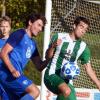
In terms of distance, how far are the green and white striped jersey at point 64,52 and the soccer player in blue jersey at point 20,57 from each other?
17.1 inches

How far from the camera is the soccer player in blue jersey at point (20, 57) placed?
8570mm

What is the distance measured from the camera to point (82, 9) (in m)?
12.7

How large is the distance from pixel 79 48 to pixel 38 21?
894mm

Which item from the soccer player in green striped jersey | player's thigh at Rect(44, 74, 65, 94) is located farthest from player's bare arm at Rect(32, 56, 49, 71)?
player's thigh at Rect(44, 74, 65, 94)

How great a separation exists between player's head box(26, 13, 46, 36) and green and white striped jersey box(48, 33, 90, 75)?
48cm

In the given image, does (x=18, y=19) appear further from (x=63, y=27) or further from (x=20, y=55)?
(x=20, y=55)

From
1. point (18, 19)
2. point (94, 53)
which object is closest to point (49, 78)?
point (94, 53)

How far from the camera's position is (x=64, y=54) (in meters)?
9.11

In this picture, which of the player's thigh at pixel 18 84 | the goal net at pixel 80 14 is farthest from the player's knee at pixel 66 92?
the goal net at pixel 80 14

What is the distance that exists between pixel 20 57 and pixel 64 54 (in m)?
0.73

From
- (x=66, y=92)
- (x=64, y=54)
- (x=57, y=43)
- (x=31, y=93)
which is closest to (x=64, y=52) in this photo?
(x=64, y=54)

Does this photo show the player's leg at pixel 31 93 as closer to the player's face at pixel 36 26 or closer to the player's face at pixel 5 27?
the player's face at pixel 36 26

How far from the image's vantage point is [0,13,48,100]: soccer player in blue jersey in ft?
28.1

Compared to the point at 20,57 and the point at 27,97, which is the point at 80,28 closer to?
the point at 20,57
